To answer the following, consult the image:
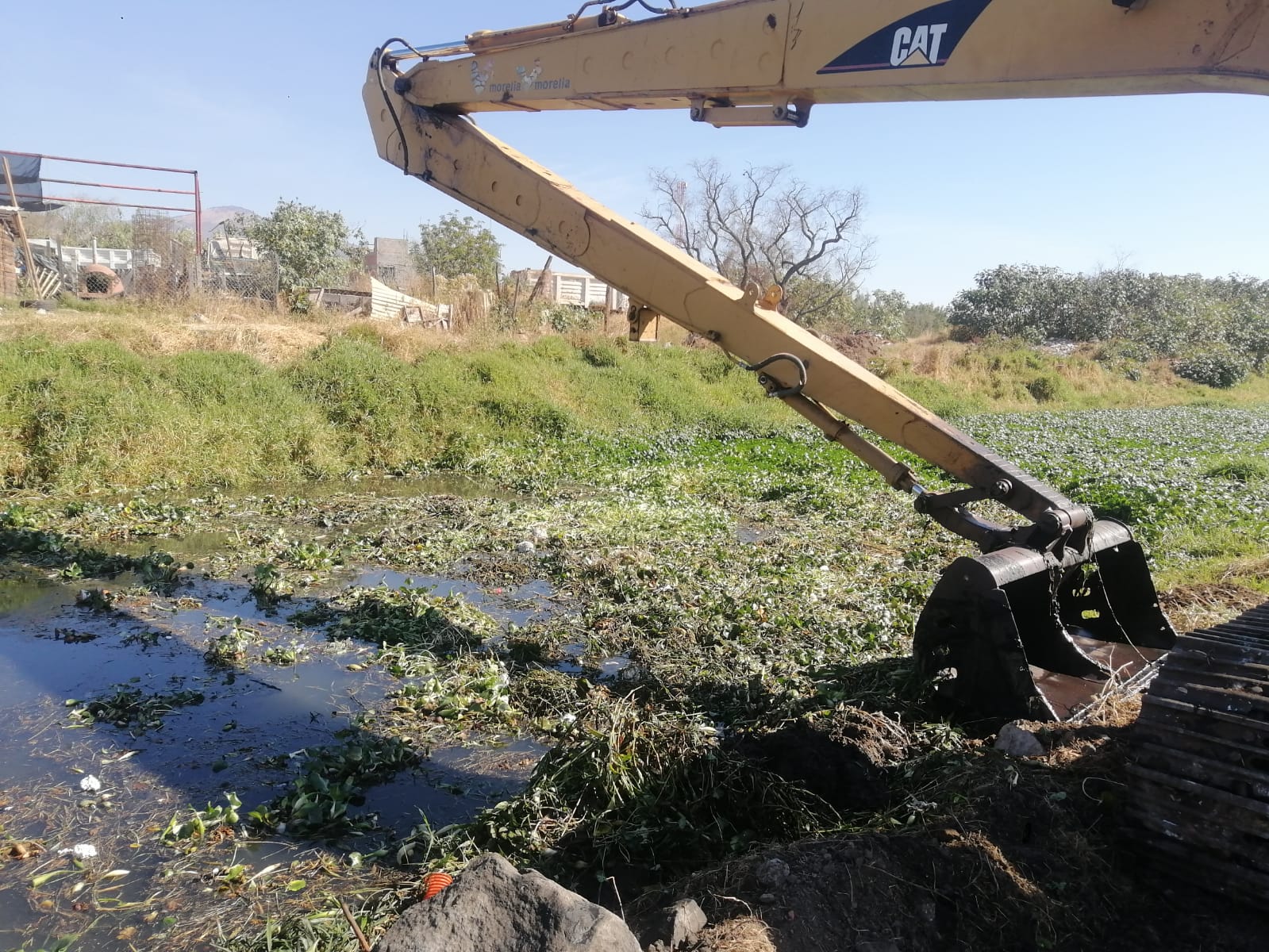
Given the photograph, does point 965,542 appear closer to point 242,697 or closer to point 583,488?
point 583,488

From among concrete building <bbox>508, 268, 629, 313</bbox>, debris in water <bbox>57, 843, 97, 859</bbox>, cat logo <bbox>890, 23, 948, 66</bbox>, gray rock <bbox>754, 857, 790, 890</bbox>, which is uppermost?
concrete building <bbox>508, 268, 629, 313</bbox>

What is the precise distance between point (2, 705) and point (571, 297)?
119 feet

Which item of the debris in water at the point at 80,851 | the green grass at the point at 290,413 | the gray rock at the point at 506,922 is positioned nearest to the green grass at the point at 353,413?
A: the green grass at the point at 290,413

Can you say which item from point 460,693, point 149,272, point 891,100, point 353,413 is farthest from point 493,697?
point 149,272

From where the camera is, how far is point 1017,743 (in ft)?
13.6

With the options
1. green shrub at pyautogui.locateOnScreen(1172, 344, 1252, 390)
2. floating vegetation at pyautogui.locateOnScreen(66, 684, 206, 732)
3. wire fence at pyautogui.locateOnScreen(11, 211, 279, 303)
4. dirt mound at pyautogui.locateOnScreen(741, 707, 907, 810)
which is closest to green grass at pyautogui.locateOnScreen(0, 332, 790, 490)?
wire fence at pyautogui.locateOnScreen(11, 211, 279, 303)

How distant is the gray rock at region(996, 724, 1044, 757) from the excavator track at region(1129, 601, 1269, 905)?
88 centimetres

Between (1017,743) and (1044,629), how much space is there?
3.87 feet

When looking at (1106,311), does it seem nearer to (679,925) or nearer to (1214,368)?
(1214,368)

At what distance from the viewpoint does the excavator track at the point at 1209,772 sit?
2904 millimetres

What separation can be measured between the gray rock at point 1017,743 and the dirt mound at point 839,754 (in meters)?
0.47

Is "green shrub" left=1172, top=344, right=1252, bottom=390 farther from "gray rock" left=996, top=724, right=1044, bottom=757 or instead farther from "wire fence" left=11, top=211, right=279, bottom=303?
"gray rock" left=996, top=724, right=1044, bottom=757

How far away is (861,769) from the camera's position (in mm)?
4281

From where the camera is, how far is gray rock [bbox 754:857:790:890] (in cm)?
320
